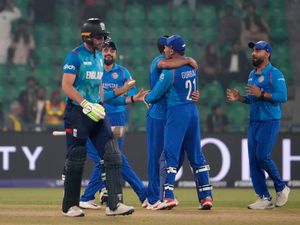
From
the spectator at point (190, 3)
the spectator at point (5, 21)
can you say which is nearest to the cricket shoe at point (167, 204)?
the spectator at point (5, 21)

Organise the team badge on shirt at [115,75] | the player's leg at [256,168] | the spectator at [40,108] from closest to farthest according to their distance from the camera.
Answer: the player's leg at [256,168]
the team badge on shirt at [115,75]
the spectator at [40,108]

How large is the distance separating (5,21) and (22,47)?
0.85 m

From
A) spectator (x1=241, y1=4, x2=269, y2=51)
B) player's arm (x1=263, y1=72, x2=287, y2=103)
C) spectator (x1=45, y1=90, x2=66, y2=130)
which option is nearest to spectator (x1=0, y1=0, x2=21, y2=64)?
spectator (x1=45, y1=90, x2=66, y2=130)

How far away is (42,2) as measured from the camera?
20734 mm

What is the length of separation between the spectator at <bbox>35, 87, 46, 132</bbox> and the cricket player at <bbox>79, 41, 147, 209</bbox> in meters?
5.84

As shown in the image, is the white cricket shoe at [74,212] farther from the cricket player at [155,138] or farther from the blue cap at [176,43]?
the blue cap at [176,43]

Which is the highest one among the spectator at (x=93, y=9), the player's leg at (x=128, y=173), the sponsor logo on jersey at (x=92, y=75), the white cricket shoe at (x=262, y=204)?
the spectator at (x=93, y=9)

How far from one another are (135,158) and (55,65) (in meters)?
4.24

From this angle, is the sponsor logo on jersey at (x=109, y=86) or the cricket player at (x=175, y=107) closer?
the cricket player at (x=175, y=107)

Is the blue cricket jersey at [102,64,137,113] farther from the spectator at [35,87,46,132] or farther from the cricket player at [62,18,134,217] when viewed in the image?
the spectator at [35,87,46,132]

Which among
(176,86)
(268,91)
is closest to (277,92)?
(268,91)

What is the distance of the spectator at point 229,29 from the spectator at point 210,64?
15.2 inches

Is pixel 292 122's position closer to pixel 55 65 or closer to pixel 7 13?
pixel 55 65

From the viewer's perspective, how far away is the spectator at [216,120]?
18.5m
